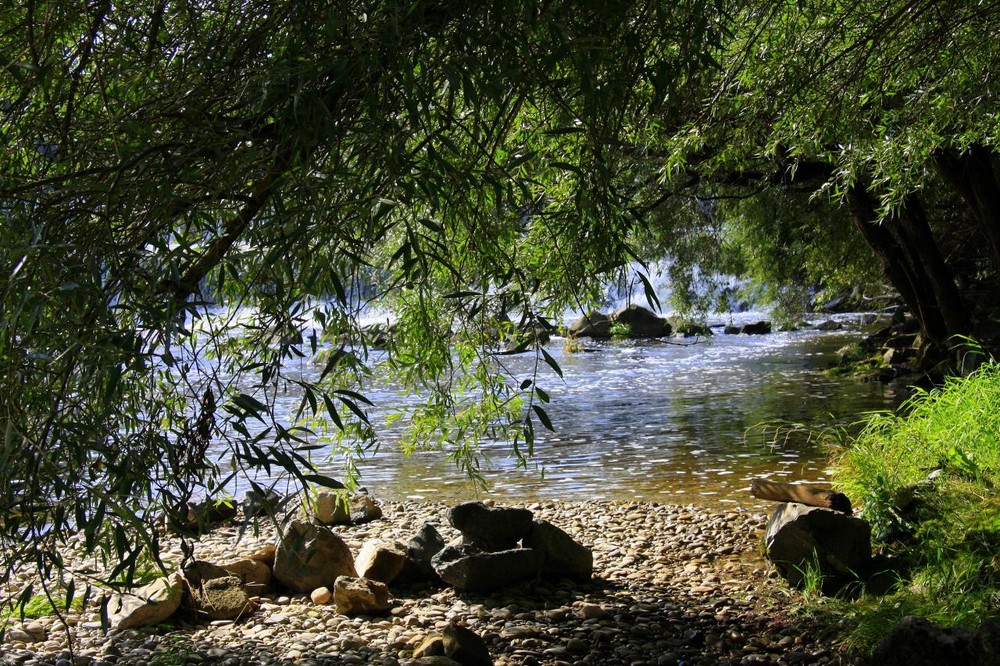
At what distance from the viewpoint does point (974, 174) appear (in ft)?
36.2

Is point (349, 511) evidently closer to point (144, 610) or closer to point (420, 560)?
point (420, 560)

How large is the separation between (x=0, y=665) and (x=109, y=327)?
337 cm

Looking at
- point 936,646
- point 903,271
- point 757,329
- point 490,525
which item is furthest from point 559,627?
point 757,329

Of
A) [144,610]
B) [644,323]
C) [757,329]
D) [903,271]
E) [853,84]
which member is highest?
[853,84]

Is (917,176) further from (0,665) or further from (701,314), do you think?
(701,314)

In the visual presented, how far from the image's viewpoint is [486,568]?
6.48 meters

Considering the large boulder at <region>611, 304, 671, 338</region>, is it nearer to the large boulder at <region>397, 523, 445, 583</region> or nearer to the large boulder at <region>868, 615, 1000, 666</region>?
the large boulder at <region>397, 523, 445, 583</region>

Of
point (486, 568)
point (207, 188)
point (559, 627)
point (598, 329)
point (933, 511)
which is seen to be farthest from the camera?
point (598, 329)

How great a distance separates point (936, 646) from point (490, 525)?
358 centimetres

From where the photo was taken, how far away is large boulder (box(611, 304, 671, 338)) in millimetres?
30891

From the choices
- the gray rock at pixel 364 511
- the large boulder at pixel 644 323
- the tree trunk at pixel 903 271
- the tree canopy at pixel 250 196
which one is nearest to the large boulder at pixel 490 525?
the tree canopy at pixel 250 196

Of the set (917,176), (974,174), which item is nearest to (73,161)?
(917,176)

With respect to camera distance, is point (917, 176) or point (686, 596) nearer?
point (686, 596)

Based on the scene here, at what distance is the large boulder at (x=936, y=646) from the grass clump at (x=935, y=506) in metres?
1.07
